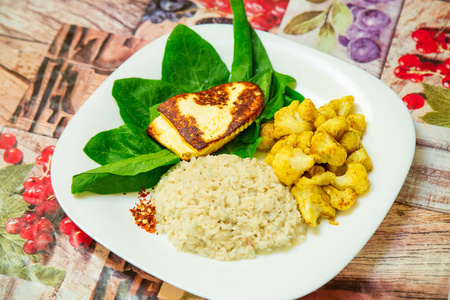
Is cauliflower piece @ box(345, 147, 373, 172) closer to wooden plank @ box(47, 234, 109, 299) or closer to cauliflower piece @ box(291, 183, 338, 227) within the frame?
cauliflower piece @ box(291, 183, 338, 227)

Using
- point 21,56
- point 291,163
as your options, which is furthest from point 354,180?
point 21,56

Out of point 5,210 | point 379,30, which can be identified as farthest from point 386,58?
point 5,210

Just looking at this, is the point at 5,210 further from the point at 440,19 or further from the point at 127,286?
the point at 440,19

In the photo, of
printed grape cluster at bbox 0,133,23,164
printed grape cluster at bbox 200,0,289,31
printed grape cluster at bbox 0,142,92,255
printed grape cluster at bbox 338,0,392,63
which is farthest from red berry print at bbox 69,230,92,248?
printed grape cluster at bbox 338,0,392,63

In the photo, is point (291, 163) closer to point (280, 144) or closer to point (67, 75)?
point (280, 144)

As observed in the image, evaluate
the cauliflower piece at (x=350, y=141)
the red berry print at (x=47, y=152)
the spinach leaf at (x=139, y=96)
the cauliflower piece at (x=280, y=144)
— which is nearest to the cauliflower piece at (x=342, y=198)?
the cauliflower piece at (x=350, y=141)

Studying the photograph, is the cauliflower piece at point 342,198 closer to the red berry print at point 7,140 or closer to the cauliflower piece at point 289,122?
the cauliflower piece at point 289,122
